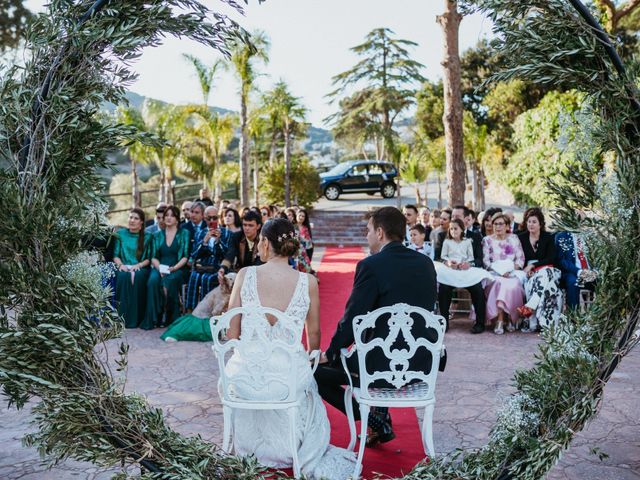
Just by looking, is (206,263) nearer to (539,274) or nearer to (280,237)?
(539,274)

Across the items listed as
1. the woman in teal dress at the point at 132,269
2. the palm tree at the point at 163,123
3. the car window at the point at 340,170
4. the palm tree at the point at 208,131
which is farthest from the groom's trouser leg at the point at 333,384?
the car window at the point at 340,170

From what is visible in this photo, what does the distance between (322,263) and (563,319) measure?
42.8 ft

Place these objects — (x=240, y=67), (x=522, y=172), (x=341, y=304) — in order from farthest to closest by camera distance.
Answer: (x=240, y=67), (x=522, y=172), (x=341, y=304)

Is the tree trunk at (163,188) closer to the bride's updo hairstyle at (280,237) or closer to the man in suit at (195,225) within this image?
the man in suit at (195,225)

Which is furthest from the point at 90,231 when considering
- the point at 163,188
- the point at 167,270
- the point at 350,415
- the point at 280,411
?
the point at 163,188

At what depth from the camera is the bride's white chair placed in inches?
151

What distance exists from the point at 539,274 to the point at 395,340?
4.86 m

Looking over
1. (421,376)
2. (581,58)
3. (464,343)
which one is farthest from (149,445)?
(464,343)

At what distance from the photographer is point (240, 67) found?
2152 centimetres

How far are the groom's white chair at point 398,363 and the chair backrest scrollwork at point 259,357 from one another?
42 centimetres

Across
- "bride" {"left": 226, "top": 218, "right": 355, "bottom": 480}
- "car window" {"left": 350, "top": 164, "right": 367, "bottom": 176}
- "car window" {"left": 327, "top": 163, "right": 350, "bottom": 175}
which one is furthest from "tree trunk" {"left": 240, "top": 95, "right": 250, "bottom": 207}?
"bride" {"left": 226, "top": 218, "right": 355, "bottom": 480}

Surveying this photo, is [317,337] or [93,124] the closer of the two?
[93,124]

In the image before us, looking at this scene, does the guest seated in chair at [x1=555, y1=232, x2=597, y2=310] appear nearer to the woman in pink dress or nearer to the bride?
the woman in pink dress

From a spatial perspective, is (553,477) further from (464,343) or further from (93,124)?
(464,343)
